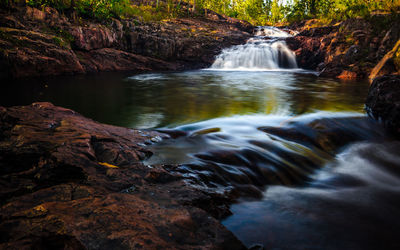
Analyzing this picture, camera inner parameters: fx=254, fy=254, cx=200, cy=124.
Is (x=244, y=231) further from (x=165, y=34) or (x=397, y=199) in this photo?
(x=165, y=34)

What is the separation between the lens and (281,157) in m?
3.81

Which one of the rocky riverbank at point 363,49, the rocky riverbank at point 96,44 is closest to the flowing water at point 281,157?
the rocky riverbank at point 96,44

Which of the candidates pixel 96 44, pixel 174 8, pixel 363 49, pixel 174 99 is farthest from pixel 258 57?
pixel 174 8

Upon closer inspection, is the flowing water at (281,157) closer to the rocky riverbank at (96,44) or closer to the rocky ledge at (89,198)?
the rocky ledge at (89,198)

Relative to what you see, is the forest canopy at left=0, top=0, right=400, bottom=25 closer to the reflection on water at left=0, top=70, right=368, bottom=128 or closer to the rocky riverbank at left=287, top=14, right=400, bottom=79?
the rocky riverbank at left=287, top=14, right=400, bottom=79

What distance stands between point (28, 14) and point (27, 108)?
510 inches

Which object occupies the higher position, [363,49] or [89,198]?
[363,49]

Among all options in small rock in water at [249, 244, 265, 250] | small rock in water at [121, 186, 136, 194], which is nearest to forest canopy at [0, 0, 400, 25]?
small rock in water at [121, 186, 136, 194]

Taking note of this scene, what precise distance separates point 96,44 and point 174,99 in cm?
1088

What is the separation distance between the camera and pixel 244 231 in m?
2.13

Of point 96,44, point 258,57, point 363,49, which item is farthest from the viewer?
point 258,57

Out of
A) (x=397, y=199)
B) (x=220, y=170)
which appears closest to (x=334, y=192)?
(x=397, y=199)

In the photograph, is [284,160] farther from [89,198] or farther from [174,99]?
[174,99]

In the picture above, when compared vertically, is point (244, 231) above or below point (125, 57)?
below
